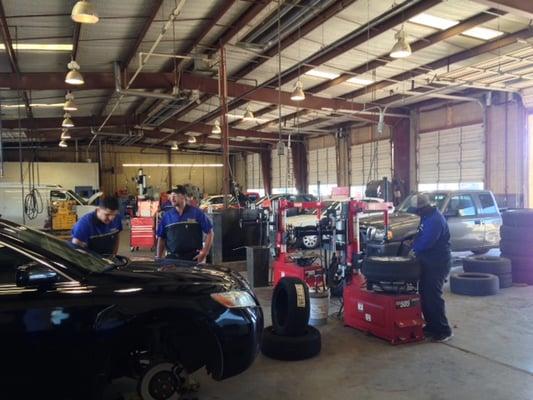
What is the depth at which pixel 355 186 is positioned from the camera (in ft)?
66.1

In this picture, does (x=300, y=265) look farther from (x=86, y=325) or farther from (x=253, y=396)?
(x=86, y=325)

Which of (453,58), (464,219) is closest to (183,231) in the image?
(464,219)

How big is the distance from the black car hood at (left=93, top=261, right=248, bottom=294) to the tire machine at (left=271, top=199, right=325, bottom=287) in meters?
2.71

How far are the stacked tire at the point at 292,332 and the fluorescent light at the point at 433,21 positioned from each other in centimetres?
668

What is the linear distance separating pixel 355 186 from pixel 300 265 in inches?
565

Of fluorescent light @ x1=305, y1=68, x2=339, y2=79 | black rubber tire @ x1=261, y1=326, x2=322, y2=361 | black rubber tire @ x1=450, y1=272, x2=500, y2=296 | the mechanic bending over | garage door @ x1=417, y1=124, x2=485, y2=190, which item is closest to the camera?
black rubber tire @ x1=261, y1=326, x2=322, y2=361

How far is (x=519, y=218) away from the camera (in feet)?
24.7

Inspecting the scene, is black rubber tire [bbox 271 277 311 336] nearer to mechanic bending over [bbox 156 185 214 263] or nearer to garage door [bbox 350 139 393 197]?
mechanic bending over [bbox 156 185 214 263]

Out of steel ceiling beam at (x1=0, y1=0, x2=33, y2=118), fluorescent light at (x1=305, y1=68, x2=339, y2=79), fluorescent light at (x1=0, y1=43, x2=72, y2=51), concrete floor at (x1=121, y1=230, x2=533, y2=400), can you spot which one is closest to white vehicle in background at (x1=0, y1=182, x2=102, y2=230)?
steel ceiling beam at (x1=0, y1=0, x2=33, y2=118)

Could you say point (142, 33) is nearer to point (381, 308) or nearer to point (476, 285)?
point (381, 308)

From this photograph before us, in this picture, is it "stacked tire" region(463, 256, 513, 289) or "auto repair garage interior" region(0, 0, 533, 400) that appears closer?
"auto repair garage interior" region(0, 0, 533, 400)

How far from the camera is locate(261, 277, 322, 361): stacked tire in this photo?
13.9 ft

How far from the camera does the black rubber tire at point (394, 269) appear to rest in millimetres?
4621

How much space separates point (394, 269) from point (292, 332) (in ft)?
4.08
